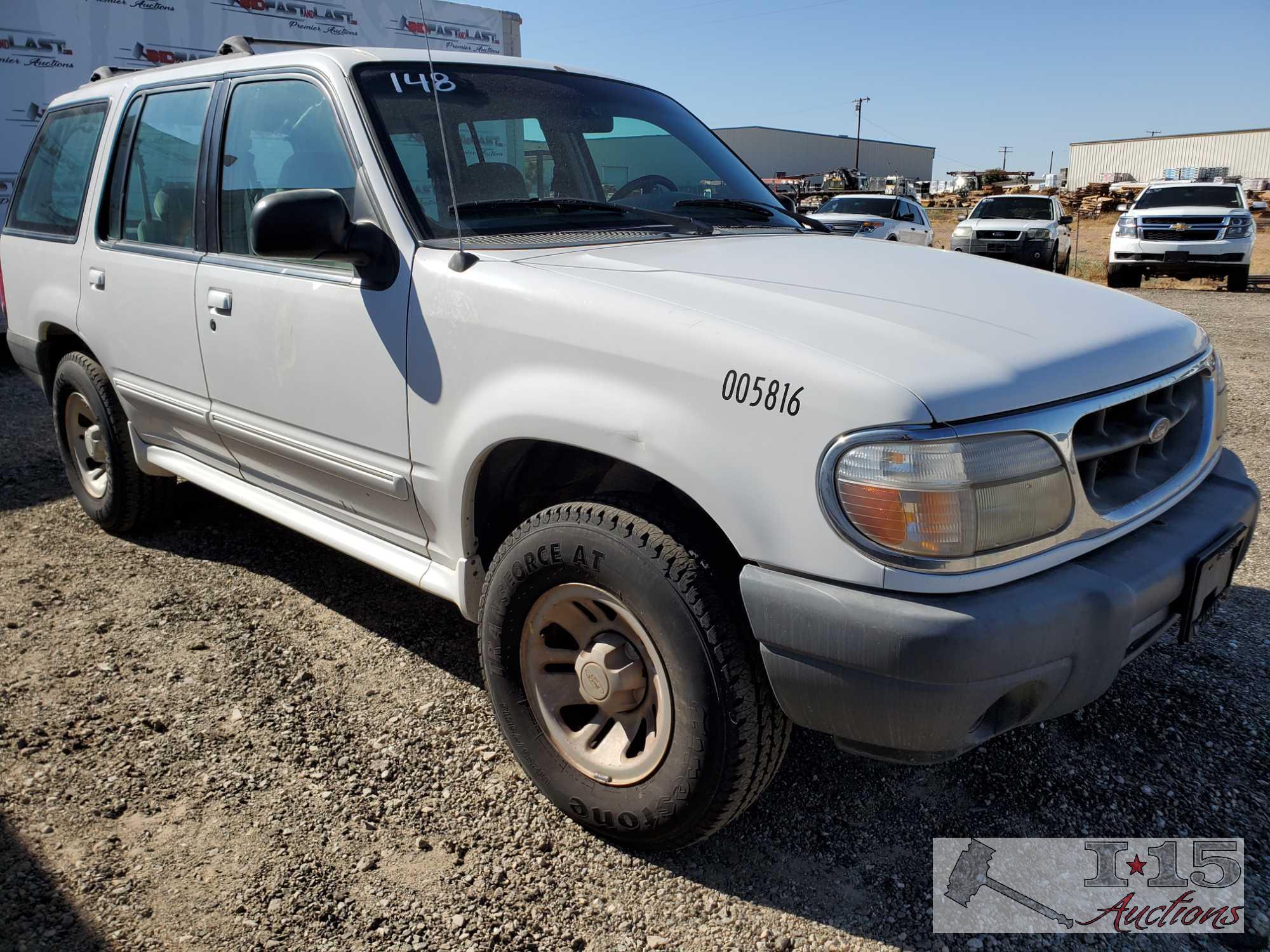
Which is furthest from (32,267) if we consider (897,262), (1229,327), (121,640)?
(1229,327)

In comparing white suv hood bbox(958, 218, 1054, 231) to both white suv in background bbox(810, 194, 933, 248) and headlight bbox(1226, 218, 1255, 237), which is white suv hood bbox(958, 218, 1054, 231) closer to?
white suv in background bbox(810, 194, 933, 248)

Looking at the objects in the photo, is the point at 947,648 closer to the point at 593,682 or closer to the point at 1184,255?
the point at 593,682

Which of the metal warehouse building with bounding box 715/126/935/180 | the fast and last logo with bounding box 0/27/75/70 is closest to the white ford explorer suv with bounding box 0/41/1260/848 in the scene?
the fast and last logo with bounding box 0/27/75/70

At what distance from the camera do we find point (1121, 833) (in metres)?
2.37

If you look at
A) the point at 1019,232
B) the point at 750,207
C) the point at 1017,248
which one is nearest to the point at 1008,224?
the point at 1019,232

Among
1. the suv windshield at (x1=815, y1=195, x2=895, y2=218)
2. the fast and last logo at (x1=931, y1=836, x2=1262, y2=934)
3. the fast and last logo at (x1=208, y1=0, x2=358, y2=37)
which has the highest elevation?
the fast and last logo at (x1=208, y1=0, x2=358, y2=37)

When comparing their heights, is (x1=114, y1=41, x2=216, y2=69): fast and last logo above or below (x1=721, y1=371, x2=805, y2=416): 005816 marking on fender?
above

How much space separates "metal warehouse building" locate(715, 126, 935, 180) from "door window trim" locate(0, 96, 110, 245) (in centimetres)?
5799

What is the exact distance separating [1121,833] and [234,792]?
2292mm

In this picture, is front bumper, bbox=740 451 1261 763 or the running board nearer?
front bumper, bbox=740 451 1261 763

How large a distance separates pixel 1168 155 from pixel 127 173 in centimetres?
6789

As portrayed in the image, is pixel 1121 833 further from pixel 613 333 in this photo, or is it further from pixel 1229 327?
pixel 1229 327

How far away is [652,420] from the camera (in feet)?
6.53

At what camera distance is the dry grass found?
17.5 meters
